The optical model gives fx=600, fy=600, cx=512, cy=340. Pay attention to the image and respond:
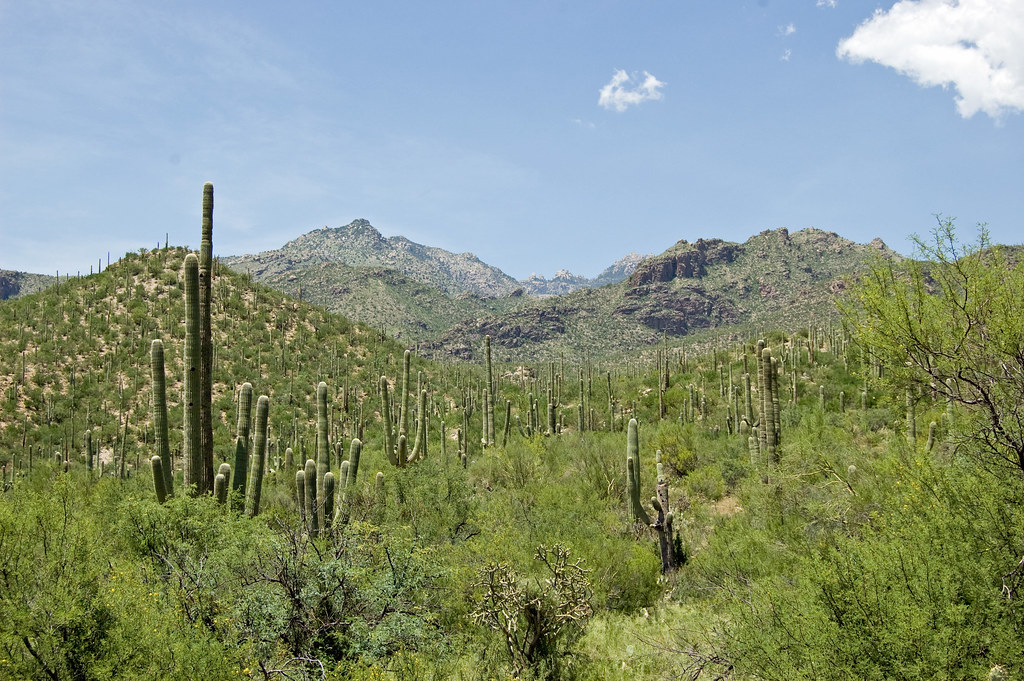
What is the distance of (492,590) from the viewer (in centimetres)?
853

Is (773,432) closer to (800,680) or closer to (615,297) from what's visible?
(800,680)

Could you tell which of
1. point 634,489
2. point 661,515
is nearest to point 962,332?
point 661,515

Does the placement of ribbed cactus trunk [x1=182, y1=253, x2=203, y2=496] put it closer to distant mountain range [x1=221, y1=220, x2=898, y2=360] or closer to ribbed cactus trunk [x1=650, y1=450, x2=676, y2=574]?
ribbed cactus trunk [x1=650, y1=450, x2=676, y2=574]

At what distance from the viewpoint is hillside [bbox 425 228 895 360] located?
5108 inches

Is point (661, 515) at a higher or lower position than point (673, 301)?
lower

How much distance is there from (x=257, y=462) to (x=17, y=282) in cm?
16076

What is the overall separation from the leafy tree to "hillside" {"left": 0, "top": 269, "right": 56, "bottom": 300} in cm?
15665

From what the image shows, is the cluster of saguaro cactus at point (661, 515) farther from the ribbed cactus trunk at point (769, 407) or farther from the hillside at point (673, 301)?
the hillside at point (673, 301)

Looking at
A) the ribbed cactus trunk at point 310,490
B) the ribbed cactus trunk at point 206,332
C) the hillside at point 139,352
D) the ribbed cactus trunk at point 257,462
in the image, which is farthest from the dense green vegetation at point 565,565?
the hillside at point 139,352

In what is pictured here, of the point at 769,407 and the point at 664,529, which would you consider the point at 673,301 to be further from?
the point at 664,529

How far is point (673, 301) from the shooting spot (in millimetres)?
151250

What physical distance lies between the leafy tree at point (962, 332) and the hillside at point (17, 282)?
157 m

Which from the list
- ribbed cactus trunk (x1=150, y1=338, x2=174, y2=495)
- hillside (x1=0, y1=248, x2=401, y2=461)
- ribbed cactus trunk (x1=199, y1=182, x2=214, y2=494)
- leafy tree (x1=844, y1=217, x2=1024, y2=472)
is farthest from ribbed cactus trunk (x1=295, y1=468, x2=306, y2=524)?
hillside (x1=0, y1=248, x2=401, y2=461)

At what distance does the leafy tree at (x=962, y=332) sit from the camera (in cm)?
776
